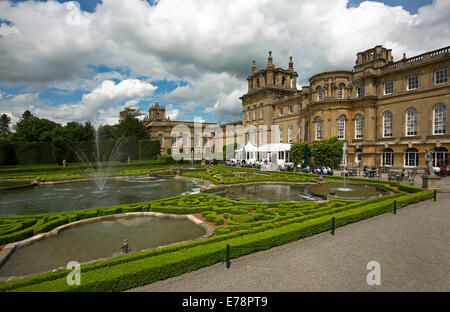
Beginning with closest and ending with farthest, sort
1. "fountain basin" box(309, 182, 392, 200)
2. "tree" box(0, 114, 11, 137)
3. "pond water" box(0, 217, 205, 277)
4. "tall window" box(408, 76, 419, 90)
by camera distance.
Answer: "pond water" box(0, 217, 205, 277) < "fountain basin" box(309, 182, 392, 200) < "tall window" box(408, 76, 419, 90) < "tree" box(0, 114, 11, 137)

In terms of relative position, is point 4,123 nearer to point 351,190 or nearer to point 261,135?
point 261,135

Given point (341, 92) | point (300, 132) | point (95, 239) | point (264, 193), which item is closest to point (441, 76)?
point (341, 92)

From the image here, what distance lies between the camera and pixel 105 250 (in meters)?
6.20

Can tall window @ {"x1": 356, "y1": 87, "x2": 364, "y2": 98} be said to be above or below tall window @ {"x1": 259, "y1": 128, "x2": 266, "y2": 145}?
above

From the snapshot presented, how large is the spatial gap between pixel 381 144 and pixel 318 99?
9799 mm

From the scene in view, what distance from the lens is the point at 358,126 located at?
28406 mm

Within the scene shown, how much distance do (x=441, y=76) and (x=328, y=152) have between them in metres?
12.8

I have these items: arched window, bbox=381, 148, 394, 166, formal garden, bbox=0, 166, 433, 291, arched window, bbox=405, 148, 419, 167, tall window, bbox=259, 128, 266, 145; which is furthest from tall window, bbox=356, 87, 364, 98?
formal garden, bbox=0, 166, 433, 291

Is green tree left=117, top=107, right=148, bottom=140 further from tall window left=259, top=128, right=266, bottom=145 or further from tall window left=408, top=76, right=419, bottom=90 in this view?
tall window left=408, top=76, right=419, bottom=90

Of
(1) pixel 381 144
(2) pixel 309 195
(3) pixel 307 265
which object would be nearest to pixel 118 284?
(3) pixel 307 265

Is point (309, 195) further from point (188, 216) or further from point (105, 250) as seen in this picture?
point (105, 250)

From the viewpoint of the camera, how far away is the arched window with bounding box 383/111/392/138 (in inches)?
1019

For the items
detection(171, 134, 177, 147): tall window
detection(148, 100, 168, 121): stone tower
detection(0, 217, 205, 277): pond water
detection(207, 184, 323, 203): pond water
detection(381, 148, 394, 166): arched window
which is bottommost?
detection(0, 217, 205, 277): pond water

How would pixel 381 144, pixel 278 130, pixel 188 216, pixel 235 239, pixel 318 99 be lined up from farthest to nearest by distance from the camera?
pixel 278 130
pixel 318 99
pixel 381 144
pixel 188 216
pixel 235 239
